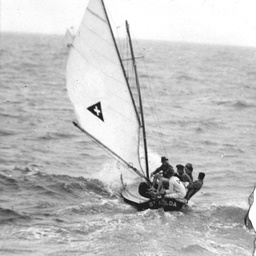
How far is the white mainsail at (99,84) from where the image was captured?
17391mm

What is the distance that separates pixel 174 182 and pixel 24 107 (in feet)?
73.0

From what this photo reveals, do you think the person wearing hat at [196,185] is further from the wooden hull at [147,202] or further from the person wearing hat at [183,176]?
the wooden hull at [147,202]

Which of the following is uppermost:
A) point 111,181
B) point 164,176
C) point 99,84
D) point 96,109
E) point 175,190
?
point 99,84

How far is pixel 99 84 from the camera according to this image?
17.8 meters

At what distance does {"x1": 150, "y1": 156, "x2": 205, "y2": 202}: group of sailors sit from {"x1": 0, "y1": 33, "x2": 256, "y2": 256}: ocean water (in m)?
0.65

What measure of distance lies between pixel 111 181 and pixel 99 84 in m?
4.99

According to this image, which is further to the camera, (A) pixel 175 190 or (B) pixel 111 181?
(B) pixel 111 181

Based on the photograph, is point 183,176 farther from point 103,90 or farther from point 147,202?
point 103,90

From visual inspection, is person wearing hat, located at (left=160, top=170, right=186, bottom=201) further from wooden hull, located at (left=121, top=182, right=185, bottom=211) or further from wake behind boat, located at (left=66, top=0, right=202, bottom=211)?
wake behind boat, located at (left=66, top=0, right=202, bottom=211)

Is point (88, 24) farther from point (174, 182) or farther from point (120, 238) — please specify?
point (120, 238)

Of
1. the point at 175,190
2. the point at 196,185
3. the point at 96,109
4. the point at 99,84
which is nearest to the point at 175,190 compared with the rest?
the point at 175,190

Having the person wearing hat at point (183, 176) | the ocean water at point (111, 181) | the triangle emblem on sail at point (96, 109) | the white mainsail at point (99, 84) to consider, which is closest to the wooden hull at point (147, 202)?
the ocean water at point (111, 181)

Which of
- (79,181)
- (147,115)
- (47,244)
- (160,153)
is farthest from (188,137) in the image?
(47,244)

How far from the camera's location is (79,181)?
20.5 metres
